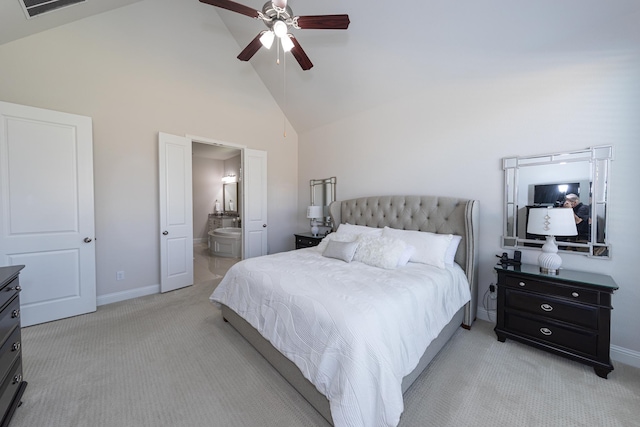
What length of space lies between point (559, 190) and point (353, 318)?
2.50 metres

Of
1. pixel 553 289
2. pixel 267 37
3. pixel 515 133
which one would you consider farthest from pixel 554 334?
pixel 267 37

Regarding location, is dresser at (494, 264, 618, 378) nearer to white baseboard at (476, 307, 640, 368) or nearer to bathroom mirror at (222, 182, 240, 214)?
white baseboard at (476, 307, 640, 368)

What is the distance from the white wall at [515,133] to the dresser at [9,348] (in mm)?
3811

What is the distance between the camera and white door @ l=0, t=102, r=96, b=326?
257cm

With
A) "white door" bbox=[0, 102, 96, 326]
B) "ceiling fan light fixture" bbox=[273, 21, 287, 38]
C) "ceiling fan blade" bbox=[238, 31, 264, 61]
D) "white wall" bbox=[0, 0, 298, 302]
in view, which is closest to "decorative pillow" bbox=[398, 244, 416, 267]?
"ceiling fan light fixture" bbox=[273, 21, 287, 38]

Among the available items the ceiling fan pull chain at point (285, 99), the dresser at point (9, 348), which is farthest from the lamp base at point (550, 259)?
the ceiling fan pull chain at point (285, 99)

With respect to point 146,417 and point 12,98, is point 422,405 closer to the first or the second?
point 146,417

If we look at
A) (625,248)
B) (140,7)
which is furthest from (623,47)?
(140,7)

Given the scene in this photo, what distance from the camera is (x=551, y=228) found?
214 centimetres

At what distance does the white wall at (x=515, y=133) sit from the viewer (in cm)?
208

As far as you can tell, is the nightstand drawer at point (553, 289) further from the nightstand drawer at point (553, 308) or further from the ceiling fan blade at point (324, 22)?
the ceiling fan blade at point (324, 22)

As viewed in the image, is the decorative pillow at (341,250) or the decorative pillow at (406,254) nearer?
the decorative pillow at (406,254)

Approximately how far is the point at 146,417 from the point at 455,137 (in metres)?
3.89

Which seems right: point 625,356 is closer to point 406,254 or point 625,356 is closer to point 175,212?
point 406,254
